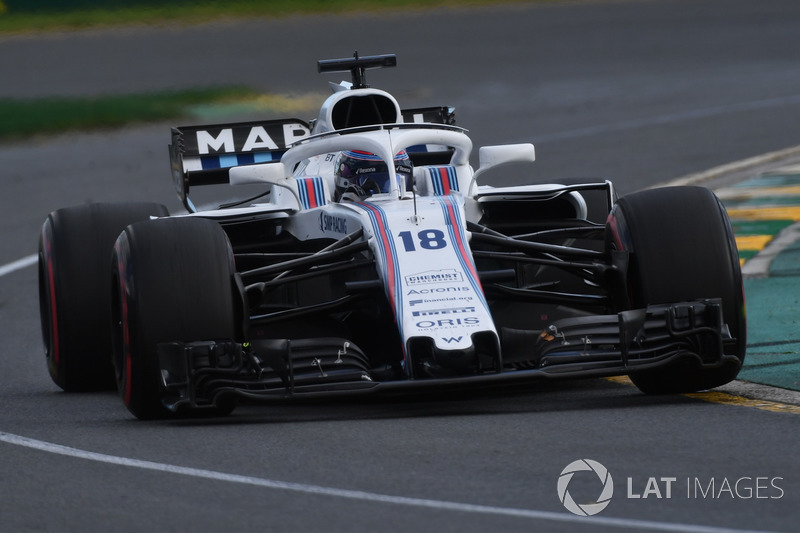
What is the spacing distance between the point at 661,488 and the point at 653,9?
37.3 metres

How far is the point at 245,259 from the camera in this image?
8.79m

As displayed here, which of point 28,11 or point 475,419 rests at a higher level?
point 28,11

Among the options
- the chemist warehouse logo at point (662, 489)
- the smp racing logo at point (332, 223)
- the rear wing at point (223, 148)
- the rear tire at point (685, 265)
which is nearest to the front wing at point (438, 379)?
the rear tire at point (685, 265)

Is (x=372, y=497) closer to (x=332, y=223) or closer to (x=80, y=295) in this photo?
(x=332, y=223)

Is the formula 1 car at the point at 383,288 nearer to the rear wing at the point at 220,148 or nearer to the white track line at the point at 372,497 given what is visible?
the white track line at the point at 372,497

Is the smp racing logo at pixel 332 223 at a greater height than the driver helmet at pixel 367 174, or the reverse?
the driver helmet at pixel 367 174

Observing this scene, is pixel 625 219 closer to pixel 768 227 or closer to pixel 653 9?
pixel 768 227

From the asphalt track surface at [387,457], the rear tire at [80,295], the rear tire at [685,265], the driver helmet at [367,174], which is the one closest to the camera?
the asphalt track surface at [387,457]

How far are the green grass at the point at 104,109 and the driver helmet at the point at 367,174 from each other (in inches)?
712

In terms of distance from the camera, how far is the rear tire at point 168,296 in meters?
7.44

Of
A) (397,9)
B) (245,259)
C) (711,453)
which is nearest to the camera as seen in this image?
(711,453)

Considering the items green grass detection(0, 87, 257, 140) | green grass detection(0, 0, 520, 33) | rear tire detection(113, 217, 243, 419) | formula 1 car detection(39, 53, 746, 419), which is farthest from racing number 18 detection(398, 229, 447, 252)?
green grass detection(0, 0, 520, 33)

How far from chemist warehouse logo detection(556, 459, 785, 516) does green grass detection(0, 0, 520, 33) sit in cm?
2432

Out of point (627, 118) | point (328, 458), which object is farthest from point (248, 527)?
point (627, 118)
